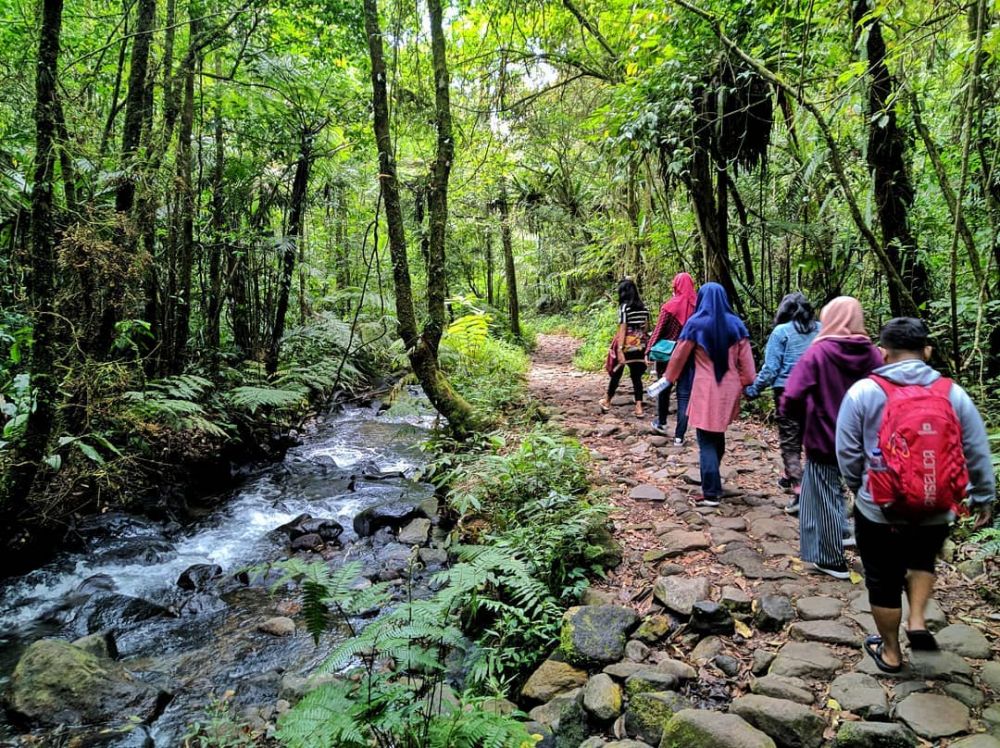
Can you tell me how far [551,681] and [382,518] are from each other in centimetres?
397

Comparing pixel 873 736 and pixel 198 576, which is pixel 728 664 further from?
pixel 198 576

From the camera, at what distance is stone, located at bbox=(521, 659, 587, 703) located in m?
3.35

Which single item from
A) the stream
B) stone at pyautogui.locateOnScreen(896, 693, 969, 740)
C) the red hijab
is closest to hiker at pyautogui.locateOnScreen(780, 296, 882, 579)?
stone at pyautogui.locateOnScreen(896, 693, 969, 740)

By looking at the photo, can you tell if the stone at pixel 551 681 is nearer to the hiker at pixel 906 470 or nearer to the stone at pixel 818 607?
the stone at pixel 818 607

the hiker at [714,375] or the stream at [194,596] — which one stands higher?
the hiker at [714,375]

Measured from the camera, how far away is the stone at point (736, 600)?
3588 mm

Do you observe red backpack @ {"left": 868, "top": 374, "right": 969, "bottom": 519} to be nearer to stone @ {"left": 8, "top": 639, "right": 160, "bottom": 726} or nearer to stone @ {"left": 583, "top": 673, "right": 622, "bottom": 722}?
stone @ {"left": 583, "top": 673, "right": 622, "bottom": 722}

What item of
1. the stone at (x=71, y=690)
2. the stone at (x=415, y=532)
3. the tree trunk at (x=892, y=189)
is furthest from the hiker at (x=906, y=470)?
the stone at (x=71, y=690)

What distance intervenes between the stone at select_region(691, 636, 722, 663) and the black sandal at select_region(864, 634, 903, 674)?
0.77 meters

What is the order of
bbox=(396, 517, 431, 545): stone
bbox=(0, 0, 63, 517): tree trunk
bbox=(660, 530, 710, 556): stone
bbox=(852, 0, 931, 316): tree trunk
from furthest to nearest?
bbox=(396, 517, 431, 545): stone < bbox=(852, 0, 931, 316): tree trunk < bbox=(0, 0, 63, 517): tree trunk < bbox=(660, 530, 710, 556): stone

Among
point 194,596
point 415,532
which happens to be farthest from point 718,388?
point 194,596

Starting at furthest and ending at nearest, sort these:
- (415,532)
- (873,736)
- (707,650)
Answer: (415,532) < (707,650) < (873,736)

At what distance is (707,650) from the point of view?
3299mm

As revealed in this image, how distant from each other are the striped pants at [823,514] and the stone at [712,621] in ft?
2.84
